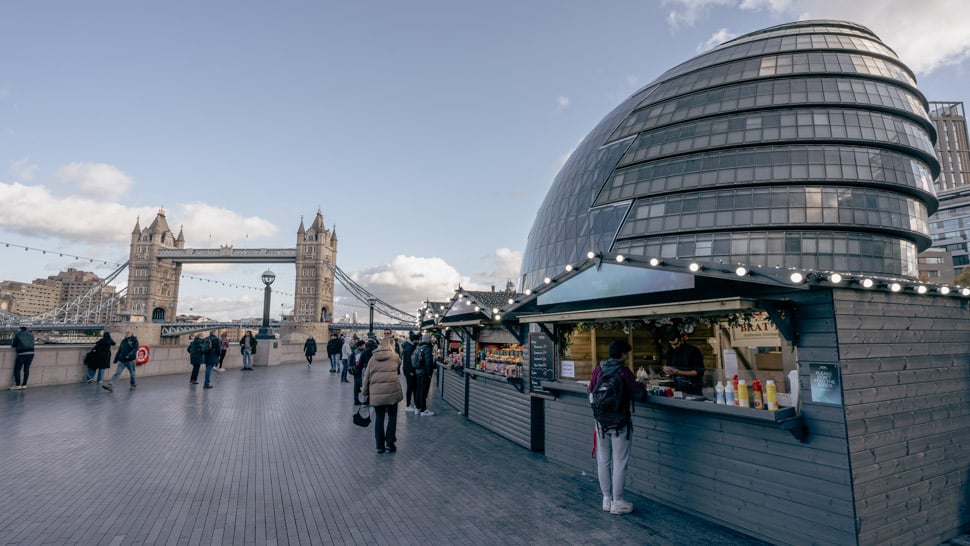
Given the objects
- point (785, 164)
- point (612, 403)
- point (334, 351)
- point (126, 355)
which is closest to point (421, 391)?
point (612, 403)

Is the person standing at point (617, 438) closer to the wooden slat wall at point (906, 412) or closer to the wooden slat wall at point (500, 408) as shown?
the wooden slat wall at point (906, 412)

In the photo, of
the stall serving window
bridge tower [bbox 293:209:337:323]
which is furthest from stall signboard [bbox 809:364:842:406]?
bridge tower [bbox 293:209:337:323]

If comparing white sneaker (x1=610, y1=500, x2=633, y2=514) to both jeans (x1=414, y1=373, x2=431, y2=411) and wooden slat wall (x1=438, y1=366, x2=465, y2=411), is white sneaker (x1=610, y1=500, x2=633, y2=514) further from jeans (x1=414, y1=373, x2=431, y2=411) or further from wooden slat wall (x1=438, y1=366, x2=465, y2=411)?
jeans (x1=414, y1=373, x2=431, y2=411)

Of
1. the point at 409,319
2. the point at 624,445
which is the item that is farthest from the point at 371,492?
the point at 409,319

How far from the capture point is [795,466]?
5559mm

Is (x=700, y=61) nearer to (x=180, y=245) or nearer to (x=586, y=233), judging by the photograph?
(x=586, y=233)

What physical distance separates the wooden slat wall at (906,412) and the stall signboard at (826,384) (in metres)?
0.11

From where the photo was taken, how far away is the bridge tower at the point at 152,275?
490 feet

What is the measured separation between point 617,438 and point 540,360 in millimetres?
3712

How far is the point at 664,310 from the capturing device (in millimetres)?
6871

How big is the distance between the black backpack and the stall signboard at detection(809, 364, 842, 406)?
234 cm

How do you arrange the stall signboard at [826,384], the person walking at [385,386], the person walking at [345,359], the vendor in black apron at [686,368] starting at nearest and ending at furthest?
the stall signboard at [826,384]
the vendor in black apron at [686,368]
the person walking at [385,386]
the person walking at [345,359]

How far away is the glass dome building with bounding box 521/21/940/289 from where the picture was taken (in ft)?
70.4

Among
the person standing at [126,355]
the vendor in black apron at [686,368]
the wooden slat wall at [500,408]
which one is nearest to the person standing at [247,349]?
the person standing at [126,355]
